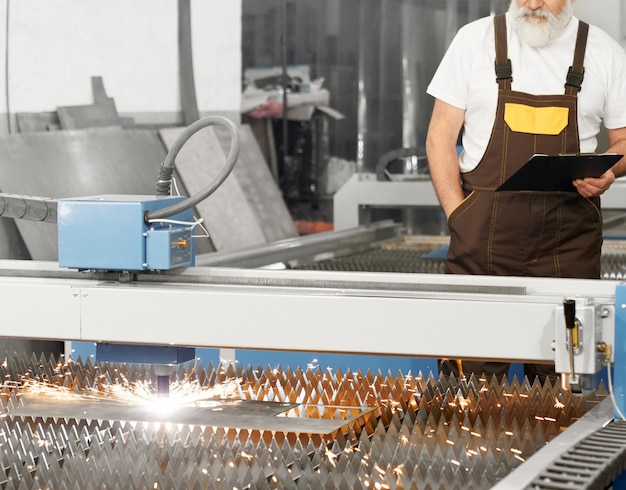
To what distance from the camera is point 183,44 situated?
18.2ft

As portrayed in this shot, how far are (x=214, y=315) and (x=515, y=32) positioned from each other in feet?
4.47

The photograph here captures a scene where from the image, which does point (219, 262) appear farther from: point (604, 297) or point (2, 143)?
point (604, 297)

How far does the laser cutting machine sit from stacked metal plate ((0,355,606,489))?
0.11 m

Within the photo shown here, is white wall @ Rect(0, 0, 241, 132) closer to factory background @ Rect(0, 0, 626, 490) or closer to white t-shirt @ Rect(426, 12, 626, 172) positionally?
factory background @ Rect(0, 0, 626, 490)

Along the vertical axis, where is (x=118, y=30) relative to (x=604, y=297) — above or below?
above

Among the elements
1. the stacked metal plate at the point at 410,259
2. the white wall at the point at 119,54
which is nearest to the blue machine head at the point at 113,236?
the stacked metal plate at the point at 410,259

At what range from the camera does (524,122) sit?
267 centimetres

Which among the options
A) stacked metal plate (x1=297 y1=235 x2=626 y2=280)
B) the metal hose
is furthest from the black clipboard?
stacked metal plate (x1=297 y1=235 x2=626 y2=280)

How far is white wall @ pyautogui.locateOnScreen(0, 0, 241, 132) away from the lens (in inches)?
182

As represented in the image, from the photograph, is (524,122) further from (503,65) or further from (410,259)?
(410,259)

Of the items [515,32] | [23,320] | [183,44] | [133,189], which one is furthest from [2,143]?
[23,320]

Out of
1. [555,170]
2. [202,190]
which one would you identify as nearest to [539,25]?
[555,170]

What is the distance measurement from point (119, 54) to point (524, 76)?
288cm

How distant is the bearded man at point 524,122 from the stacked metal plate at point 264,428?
0.82 metres
